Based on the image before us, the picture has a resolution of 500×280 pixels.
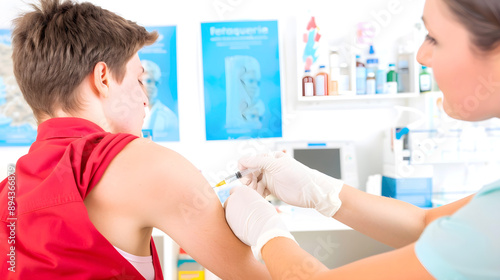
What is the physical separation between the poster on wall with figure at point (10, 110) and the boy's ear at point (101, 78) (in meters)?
1.91

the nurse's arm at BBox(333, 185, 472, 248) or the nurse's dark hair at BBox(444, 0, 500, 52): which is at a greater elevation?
the nurse's dark hair at BBox(444, 0, 500, 52)

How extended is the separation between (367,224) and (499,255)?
1.89ft

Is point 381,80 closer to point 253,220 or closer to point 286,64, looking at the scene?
point 286,64

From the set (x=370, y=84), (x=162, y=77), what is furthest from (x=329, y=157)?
(x=162, y=77)

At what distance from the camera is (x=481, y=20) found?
0.59m

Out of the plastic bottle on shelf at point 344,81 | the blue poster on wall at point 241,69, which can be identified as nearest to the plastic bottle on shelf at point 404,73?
the plastic bottle on shelf at point 344,81

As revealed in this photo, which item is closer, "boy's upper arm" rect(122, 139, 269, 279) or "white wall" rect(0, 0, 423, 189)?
"boy's upper arm" rect(122, 139, 269, 279)

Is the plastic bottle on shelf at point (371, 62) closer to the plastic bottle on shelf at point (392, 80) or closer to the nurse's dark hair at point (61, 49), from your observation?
the plastic bottle on shelf at point (392, 80)

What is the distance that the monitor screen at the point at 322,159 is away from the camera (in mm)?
2494

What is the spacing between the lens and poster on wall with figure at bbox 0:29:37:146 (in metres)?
2.63

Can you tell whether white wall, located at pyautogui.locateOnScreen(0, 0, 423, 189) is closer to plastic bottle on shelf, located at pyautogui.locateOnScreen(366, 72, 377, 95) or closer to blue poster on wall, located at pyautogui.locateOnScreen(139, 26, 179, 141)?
blue poster on wall, located at pyautogui.locateOnScreen(139, 26, 179, 141)

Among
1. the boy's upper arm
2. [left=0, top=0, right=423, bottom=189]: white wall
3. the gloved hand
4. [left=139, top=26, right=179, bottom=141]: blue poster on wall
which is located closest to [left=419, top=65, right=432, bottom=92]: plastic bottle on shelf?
[left=0, top=0, right=423, bottom=189]: white wall

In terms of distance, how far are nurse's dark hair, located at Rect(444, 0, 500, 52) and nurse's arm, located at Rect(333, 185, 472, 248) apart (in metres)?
0.55

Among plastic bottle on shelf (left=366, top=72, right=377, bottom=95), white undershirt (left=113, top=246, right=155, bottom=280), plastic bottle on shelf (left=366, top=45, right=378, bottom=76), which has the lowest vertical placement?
white undershirt (left=113, top=246, right=155, bottom=280)
